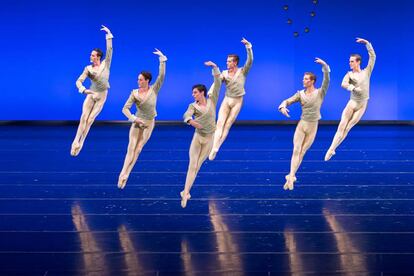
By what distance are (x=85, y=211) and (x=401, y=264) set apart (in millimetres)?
4176

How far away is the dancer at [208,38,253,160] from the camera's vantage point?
12500 millimetres

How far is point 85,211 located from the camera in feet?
39.0

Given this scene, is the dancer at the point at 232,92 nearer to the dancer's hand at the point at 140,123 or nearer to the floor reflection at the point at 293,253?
the dancer's hand at the point at 140,123

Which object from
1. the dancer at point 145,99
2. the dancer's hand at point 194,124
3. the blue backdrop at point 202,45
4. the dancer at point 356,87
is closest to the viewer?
the dancer's hand at point 194,124

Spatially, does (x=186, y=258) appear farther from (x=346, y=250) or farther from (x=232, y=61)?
(x=232, y=61)

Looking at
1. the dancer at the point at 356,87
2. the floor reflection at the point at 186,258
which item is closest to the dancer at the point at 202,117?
the floor reflection at the point at 186,258

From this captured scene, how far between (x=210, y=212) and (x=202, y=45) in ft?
30.8

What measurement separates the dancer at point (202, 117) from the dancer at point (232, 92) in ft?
4.36

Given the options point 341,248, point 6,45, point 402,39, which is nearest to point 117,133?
point 6,45

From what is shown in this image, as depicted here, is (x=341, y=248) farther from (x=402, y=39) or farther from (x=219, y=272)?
(x=402, y=39)

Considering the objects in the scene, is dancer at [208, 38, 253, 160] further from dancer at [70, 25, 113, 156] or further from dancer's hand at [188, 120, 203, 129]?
dancer's hand at [188, 120, 203, 129]

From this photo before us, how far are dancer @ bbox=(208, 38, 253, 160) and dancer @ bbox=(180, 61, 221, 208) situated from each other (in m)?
1.33

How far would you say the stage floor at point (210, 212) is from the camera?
9.63 m

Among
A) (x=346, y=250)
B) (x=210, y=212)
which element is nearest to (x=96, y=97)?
(x=210, y=212)
